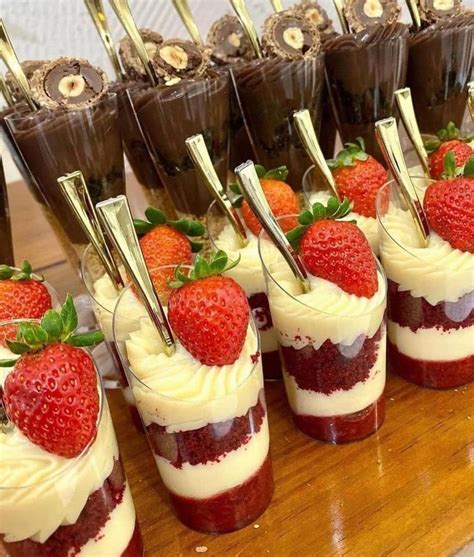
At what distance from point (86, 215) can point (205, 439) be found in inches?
13.1

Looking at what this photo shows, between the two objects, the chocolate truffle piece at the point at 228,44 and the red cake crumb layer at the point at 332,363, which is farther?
the chocolate truffle piece at the point at 228,44

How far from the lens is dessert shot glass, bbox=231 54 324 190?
1106mm

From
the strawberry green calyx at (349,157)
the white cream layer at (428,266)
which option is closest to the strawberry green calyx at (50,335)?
the white cream layer at (428,266)

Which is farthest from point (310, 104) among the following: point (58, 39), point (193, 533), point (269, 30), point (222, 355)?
point (58, 39)

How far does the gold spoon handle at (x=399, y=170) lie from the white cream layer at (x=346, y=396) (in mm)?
172

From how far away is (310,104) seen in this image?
1.15m

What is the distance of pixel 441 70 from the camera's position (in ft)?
4.04

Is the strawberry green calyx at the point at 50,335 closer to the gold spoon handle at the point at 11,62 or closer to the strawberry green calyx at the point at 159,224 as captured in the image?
the strawberry green calyx at the point at 159,224

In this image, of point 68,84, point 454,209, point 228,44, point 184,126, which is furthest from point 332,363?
point 228,44

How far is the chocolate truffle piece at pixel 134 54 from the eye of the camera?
3.74 ft

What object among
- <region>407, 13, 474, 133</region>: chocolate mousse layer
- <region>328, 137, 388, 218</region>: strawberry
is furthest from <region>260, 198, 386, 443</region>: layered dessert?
<region>407, 13, 474, 133</region>: chocolate mousse layer

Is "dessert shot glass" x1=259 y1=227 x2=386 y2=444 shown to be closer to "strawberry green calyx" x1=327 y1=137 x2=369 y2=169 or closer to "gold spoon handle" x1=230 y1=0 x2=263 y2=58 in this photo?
"strawberry green calyx" x1=327 y1=137 x2=369 y2=169

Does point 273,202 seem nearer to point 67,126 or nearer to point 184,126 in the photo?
point 184,126

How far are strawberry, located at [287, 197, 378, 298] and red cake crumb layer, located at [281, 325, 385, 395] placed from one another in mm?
70
